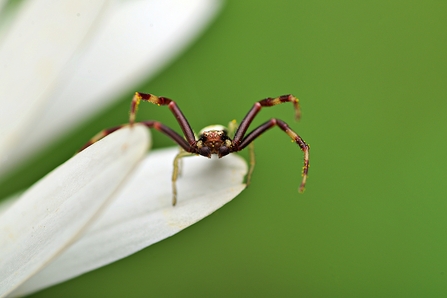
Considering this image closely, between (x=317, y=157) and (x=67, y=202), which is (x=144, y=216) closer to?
(x=67, y=202)

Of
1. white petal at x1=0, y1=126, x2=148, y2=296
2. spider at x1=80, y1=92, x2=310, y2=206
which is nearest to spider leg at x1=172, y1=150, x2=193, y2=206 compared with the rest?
spider at x1=80, y1=92, x2=310, y2=206

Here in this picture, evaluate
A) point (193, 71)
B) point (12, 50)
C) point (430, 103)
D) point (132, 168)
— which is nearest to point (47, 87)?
point (12, 50)

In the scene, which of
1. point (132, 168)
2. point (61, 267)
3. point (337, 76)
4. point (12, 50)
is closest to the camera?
point (132, 168)

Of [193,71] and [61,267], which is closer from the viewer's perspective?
[61,267]

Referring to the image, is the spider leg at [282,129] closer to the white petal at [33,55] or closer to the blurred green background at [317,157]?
the blurred green background at [317,157]

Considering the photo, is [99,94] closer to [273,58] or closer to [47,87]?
[47,87]

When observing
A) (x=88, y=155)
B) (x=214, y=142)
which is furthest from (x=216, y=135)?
(x=88, y=155)

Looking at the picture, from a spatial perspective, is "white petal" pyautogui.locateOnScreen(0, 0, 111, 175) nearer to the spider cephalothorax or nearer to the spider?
the spider
